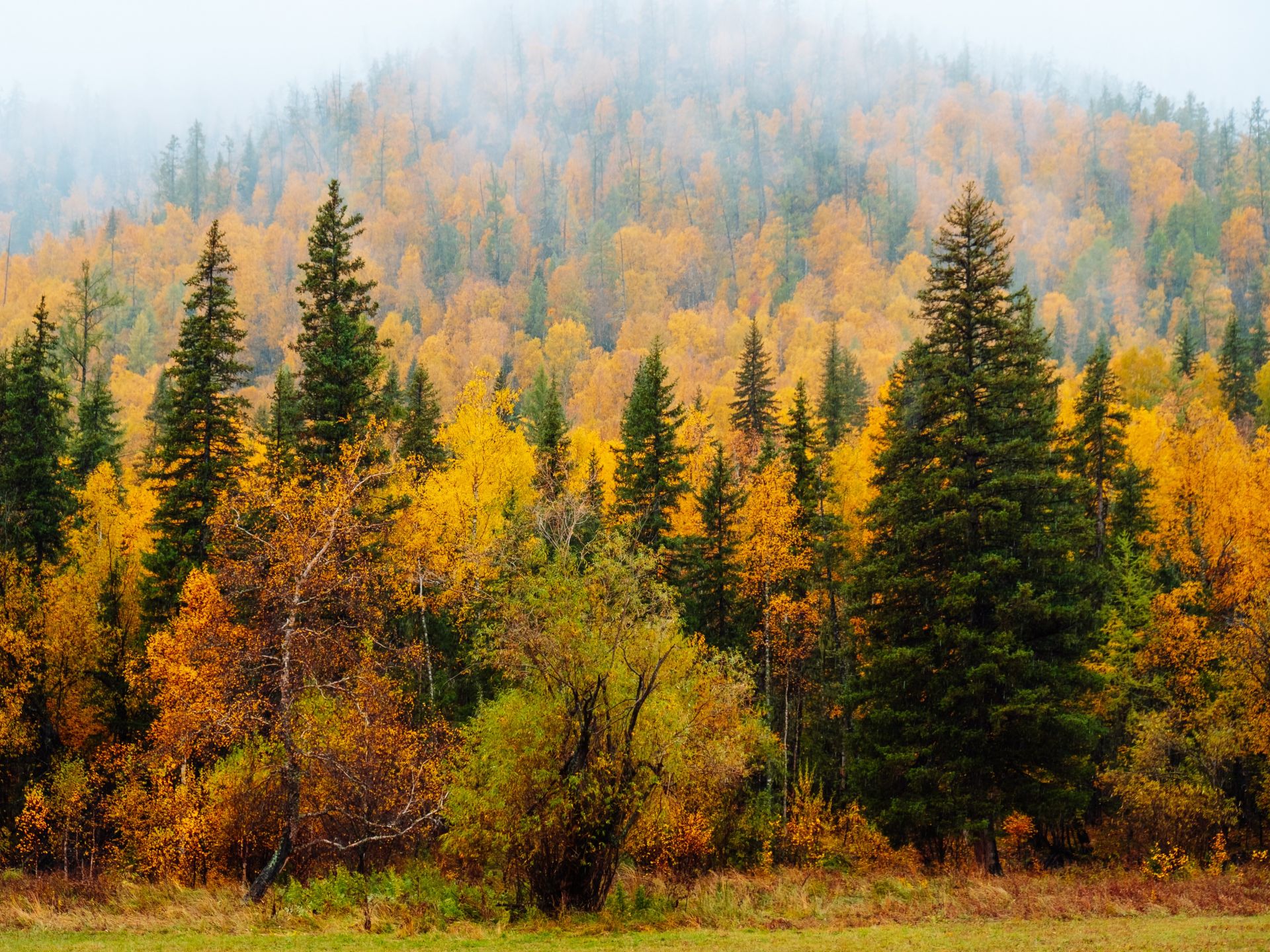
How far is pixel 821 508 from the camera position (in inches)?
1473

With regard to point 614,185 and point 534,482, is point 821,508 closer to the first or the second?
point 534,482

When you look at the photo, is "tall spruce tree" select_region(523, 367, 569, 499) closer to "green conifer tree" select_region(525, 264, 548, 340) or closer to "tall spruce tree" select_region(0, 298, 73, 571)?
"tall spruce tree" select_region(0, 298, 73, 571)

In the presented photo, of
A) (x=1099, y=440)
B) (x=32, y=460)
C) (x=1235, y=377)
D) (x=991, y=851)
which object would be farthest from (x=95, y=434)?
(x=1235, y=377)

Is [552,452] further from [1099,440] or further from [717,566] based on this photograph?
[1099,440]

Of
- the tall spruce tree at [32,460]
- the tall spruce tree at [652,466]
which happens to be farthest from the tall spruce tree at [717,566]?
the tall spruce tree at [32,460]

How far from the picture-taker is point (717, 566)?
34750mm

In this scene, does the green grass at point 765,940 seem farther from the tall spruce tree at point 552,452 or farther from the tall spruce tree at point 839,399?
the tall spruce tree at point 839,399

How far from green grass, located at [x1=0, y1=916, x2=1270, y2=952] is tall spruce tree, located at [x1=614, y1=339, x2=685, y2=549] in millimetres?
19235

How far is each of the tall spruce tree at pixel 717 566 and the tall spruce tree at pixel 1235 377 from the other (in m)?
48.8

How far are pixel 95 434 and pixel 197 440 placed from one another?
66.8 ft

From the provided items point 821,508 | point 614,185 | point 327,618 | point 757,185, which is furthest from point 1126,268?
point 327,618

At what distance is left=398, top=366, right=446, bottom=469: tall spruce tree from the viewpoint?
39656 mm

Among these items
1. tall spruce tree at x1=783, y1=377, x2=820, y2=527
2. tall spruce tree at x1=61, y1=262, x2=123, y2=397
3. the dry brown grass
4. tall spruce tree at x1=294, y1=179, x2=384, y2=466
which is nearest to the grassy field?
the dry brown grass

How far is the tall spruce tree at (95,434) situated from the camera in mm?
44719
